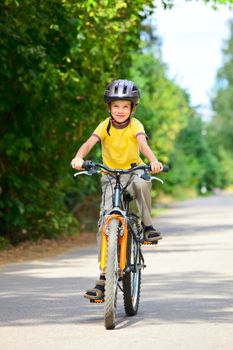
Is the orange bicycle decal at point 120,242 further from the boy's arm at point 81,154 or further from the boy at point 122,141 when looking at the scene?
the boy's arm at point 81,154

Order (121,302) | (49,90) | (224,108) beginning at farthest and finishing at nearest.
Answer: (224,108)
(49,90)
(121,302)

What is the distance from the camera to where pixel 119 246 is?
9.38 meters

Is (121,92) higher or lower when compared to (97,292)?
higher

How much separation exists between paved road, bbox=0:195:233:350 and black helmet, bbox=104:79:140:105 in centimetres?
188

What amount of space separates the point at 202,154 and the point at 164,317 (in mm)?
81165

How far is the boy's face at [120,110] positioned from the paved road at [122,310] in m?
1.72

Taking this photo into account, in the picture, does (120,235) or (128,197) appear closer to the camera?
(120,235)

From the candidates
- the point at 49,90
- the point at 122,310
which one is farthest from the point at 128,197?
the point at 49,90

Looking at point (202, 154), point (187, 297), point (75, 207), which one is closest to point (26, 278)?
point (187, 297)

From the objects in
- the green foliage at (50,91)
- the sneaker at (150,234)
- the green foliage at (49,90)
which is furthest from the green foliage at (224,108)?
the sneaker at (150,234)

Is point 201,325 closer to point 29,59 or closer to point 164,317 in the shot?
point 164,317

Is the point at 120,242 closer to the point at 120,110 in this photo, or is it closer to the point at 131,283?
the point at 131,283

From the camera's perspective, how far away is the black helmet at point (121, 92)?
9664 mm

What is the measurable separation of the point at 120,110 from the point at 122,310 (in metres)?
1.92
